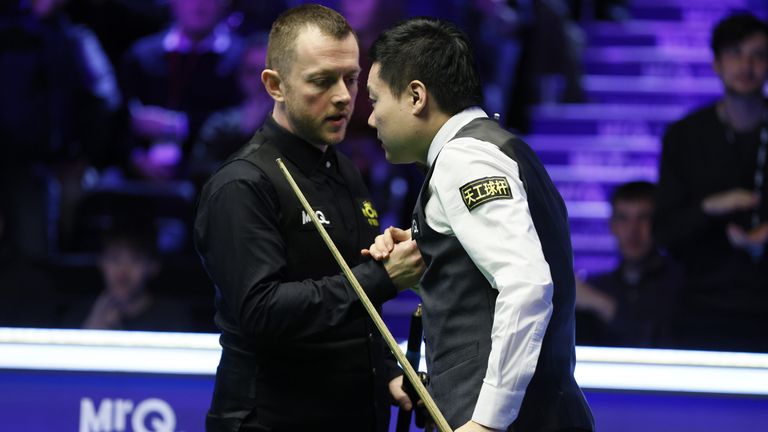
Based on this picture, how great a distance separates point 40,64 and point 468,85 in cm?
390

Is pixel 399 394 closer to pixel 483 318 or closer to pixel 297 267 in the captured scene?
pixel 297 267

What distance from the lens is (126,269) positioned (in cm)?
539

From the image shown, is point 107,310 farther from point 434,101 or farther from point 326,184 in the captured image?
point 434,101

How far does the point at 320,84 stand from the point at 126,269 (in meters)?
2.83

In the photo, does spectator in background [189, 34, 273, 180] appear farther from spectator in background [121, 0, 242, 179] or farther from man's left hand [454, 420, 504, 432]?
man's left hand [454, 420, 504, 432]

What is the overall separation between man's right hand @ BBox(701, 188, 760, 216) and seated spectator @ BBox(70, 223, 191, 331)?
226cm

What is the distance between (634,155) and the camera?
271 inches

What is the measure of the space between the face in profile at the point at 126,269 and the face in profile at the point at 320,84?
2.67 metres

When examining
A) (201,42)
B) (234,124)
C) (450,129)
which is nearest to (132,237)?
(234,124)

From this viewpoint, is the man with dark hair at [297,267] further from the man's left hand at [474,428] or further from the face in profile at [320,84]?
the man's left hand at [474,428]

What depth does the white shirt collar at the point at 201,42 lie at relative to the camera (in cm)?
595

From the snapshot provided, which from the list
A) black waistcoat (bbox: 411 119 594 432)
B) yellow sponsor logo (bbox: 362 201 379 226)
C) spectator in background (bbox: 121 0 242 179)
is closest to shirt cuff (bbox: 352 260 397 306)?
black waistcoat (bbox: 411 119 594 432)

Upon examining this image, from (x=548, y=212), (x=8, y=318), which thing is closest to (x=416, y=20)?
(x=548, y=212)

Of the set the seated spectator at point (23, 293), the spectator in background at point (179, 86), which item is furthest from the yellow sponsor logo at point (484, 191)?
the spectator in background at point (179, 86)
